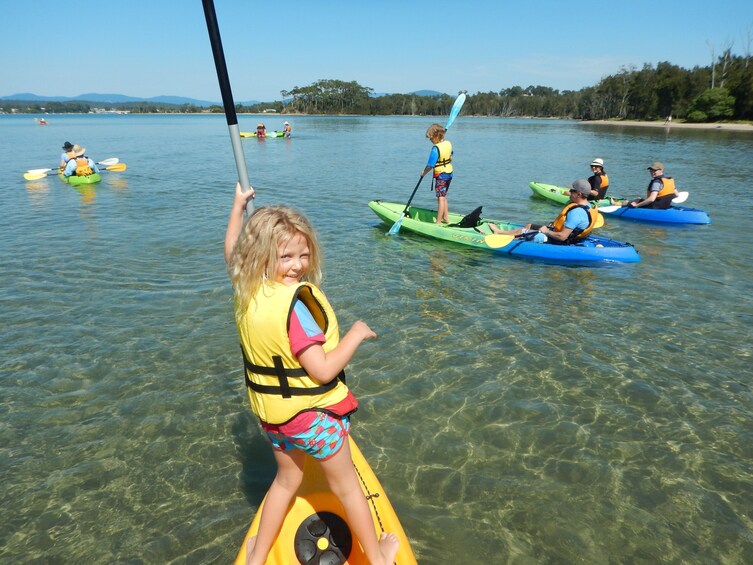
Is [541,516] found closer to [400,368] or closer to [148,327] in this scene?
[400,368]

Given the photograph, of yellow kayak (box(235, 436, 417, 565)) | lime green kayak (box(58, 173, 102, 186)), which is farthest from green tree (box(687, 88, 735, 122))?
yellow kayak (box(235, 436, 417, 565))

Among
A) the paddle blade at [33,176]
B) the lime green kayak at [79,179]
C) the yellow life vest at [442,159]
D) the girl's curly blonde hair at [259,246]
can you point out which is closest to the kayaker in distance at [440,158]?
the yellow life vest at [442,159]

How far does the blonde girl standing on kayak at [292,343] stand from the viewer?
2.11m

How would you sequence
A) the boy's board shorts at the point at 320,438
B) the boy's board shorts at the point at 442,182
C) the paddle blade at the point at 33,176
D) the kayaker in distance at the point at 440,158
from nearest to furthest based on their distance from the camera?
the boy's board shorts at the point at 320,438 → the kayaker in distance at the point at 440,158 → the boy's board shorts at the point at 442,182 → the paddle blade at the point at 33,176

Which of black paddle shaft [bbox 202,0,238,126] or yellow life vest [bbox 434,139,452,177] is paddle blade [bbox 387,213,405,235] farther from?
black paddle shaft [bbox 202,0,238,126]

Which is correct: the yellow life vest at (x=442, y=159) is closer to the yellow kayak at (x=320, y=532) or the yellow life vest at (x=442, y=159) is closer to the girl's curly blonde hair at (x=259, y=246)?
the yellow kayak at (x=320, y=532)

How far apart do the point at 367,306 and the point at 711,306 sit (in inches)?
213

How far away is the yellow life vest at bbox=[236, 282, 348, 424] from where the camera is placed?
210 centimetres

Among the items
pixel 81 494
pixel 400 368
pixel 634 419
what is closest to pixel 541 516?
pixel 634 419

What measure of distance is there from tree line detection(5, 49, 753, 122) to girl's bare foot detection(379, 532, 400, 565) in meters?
83.0

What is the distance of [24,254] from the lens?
9.52 metres

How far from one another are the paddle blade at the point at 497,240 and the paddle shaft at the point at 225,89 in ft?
25.8

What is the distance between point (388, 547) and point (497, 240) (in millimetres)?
8213

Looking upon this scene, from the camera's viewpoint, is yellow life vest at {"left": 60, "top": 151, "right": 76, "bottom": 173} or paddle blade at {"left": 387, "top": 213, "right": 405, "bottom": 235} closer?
paddle blade at {"left": 387, "top": 213, "right": 405, "bottom": 235}
